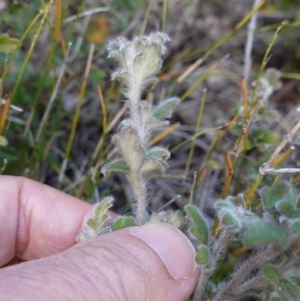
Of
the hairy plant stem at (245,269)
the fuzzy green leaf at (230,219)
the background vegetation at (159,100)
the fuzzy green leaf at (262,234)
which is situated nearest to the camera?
the fuzzy green leaf at (262,234)

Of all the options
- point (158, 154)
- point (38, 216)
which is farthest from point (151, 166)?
point (38, 216)

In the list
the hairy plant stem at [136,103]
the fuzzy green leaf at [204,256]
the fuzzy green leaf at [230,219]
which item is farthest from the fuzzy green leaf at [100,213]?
the fuzzy green leaf at [230,219]

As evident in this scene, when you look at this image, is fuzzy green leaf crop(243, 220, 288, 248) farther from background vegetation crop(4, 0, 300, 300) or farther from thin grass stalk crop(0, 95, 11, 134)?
thin grass stalk crop(0, 95, 11, 134)

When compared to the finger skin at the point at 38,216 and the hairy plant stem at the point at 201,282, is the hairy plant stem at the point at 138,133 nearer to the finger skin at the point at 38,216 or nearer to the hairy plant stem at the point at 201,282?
the hairy plant stem at the point at 201,282

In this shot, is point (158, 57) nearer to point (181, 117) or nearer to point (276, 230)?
point (276, 230)

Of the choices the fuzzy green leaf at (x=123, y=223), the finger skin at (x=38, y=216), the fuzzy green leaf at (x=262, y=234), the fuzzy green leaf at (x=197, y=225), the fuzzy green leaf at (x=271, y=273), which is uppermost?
the fuzzy green leaf at (x=262, y=234)

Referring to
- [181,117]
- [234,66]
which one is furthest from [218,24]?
[181,117]
